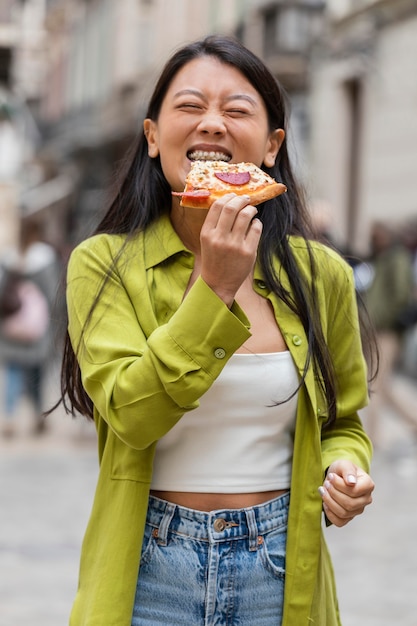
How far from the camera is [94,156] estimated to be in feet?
107

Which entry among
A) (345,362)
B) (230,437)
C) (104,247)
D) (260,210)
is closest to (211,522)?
(230,437)

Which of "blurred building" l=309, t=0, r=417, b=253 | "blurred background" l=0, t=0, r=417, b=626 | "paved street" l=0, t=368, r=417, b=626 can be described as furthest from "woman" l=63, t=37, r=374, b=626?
"blurred building" l=309, t=0, r=417, b=253

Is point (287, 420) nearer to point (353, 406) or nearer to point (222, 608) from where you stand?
point (353, 406)

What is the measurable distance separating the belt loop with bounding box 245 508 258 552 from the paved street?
3.11 m

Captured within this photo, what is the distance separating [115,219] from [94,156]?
30291mm

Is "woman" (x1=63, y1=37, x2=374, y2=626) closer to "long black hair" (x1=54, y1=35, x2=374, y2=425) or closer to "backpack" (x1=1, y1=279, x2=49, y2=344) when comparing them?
"long black hair" (x1=54, y1=35, x2=374, y2=425)

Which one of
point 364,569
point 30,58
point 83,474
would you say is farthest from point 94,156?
point 364,569

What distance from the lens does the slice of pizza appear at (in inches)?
88.3

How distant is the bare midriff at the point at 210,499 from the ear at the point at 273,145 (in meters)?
0.70

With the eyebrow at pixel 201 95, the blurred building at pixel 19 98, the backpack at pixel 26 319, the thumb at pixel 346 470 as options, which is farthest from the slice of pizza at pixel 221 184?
the blurred building at pixel 19 98

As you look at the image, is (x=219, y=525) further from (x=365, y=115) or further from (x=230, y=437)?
(x=365, y=115)

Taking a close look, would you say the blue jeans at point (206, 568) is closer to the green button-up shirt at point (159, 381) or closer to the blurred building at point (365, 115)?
the green button-up shirt at point (159, 381)

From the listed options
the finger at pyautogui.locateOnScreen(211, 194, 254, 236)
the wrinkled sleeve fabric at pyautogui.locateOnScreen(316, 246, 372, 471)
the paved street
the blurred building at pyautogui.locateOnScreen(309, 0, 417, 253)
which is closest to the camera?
the finger at pyautogui.locateOnScreen(211, 194, 254, 236)

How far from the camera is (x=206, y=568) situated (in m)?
2.29
